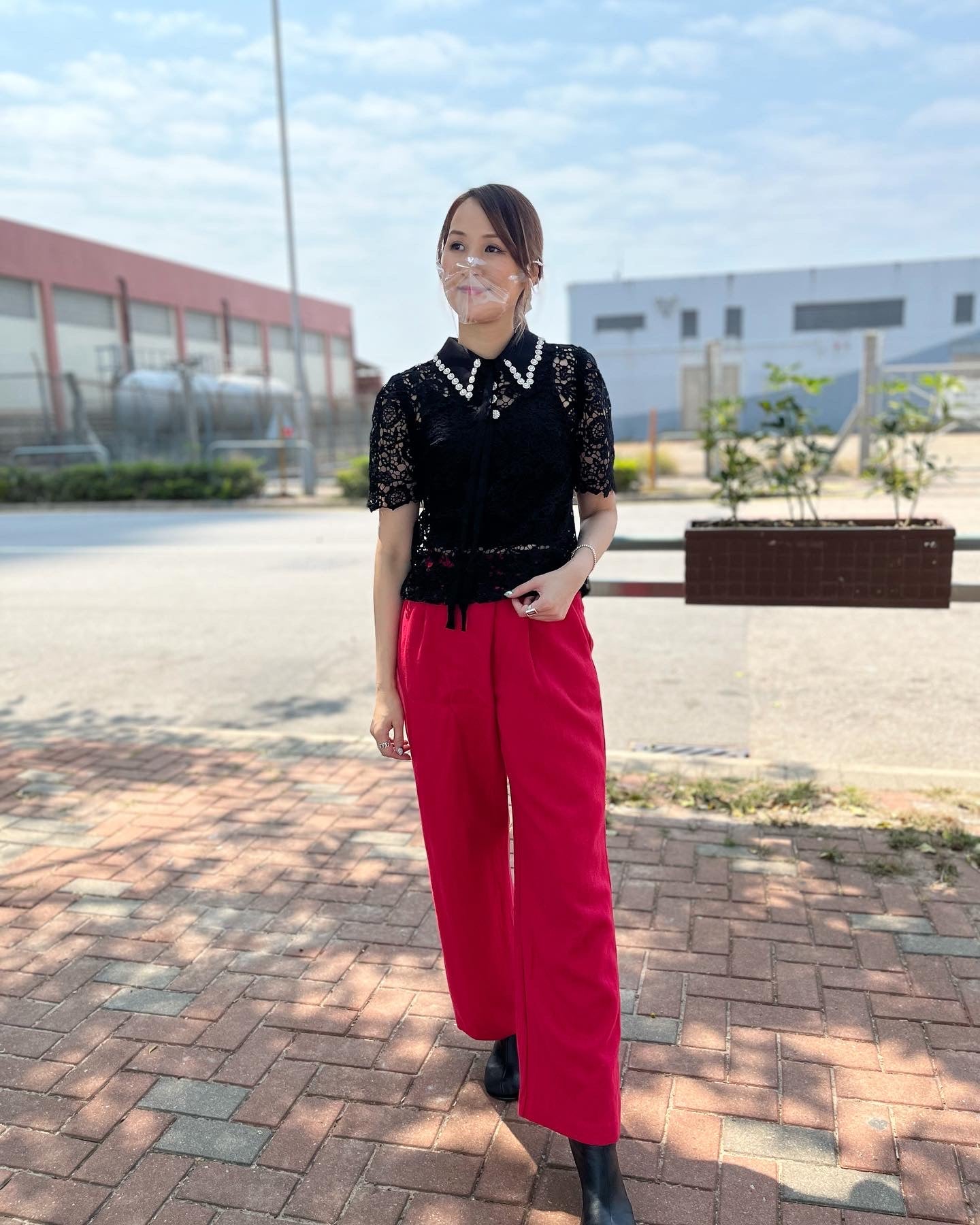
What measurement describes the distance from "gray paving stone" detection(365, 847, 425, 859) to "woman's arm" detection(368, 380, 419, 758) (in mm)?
1573

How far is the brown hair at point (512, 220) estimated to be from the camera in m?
1.99

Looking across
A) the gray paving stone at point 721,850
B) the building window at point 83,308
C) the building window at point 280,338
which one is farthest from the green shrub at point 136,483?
the building window at point 280,338

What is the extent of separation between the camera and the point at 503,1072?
240cm

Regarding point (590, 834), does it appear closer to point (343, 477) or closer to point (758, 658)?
point (758, 658)

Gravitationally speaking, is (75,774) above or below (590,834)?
below

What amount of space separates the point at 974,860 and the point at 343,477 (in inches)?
661

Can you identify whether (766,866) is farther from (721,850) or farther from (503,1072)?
(503,1072)

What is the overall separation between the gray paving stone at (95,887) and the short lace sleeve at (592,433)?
227 cm

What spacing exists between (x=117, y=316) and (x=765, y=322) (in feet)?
78.0

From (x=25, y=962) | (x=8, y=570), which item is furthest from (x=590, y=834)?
(x=8, y=570)

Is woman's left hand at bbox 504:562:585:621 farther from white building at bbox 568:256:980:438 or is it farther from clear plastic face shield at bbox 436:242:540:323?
white building at bbox 568:256:980:438

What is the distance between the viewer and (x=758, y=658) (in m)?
6.74

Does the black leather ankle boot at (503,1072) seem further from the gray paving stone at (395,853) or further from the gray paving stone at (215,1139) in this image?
the gray paving stone at (395,853)

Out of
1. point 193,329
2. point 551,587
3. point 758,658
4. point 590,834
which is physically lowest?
point 758,658
